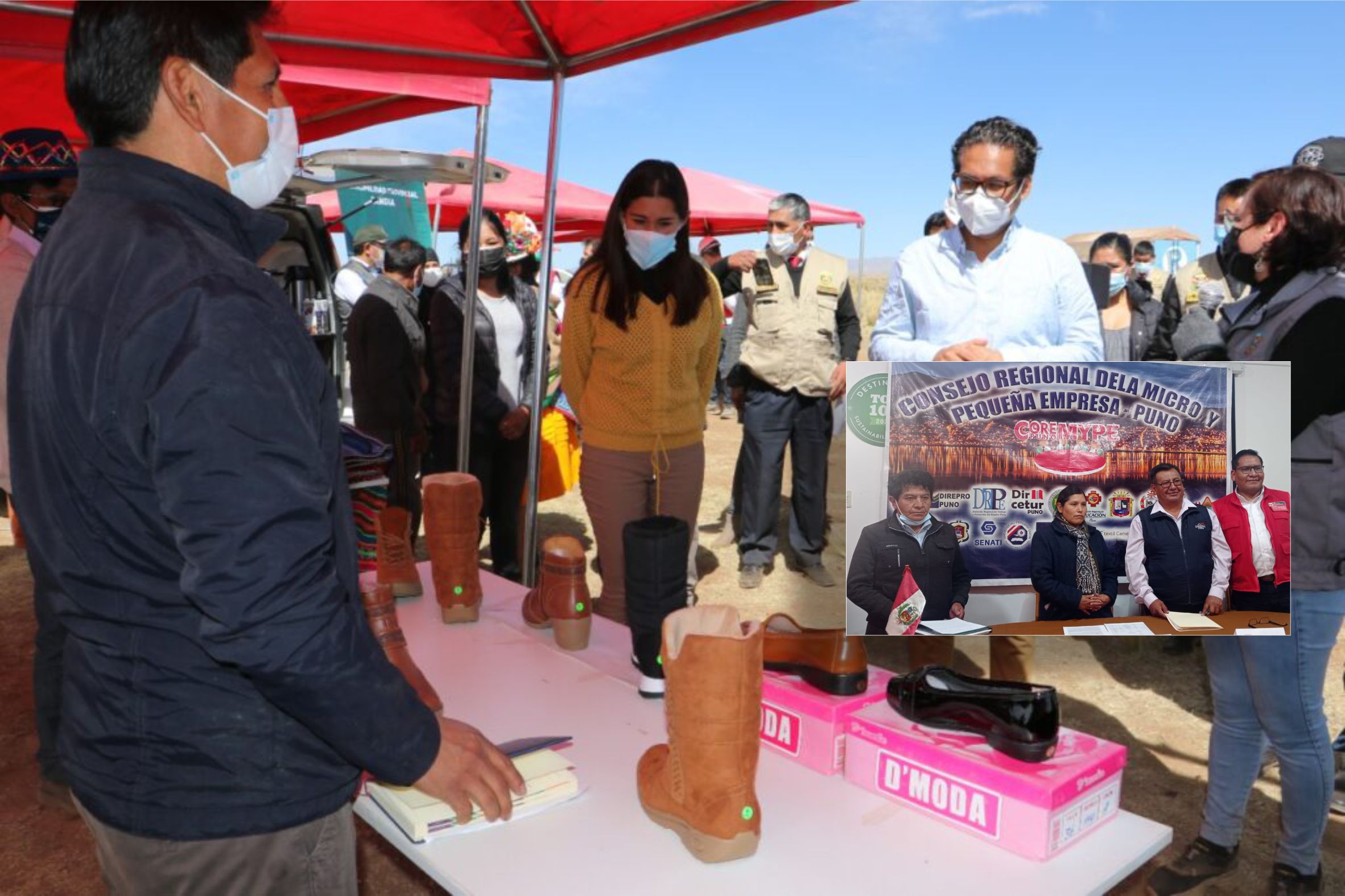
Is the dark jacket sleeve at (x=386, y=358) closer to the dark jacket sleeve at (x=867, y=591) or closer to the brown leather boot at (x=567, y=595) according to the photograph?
the brown leather boot at (x=567, y=595)

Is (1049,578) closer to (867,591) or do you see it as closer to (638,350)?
(867,591)

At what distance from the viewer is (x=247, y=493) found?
91 cm

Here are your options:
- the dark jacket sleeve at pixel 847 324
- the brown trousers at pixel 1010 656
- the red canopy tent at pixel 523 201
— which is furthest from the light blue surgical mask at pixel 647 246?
the red canopy tent at pixel 523 201

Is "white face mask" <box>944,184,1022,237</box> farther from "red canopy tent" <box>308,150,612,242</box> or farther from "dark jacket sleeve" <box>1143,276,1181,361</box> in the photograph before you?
"red canopy tent" <box>308,150,612,242</box>

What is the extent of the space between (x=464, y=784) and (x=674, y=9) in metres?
2.30

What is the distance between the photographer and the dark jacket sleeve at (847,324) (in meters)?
5.14

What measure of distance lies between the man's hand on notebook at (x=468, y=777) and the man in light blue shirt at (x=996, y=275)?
4.82ft

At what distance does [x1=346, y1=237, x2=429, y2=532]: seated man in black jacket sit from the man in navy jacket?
10.6 feet

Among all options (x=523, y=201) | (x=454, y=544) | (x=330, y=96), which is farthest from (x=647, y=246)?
(x=523, y=201)

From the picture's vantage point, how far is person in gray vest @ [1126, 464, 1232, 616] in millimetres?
1484

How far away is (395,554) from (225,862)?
133cm

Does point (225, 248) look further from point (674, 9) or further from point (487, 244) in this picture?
point (487, 244)

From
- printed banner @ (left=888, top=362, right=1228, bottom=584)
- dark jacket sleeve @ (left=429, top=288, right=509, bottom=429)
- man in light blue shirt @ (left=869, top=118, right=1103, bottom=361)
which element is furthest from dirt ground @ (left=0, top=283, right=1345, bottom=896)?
man in light blue shirt @ (left=869, top=118, right=1103, bottom=361)

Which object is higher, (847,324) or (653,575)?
(847,324)
